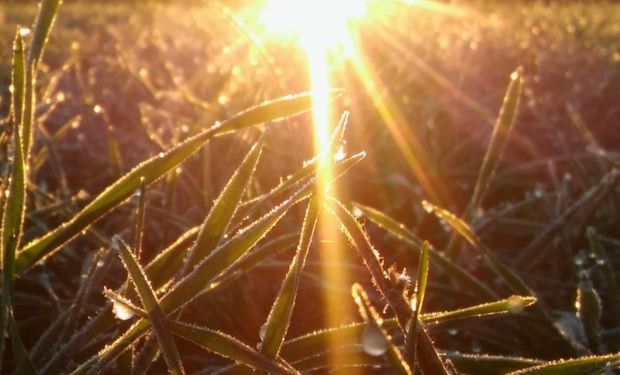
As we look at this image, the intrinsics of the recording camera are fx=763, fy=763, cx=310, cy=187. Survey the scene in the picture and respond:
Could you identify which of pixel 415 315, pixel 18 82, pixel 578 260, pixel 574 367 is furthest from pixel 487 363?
pixel 18 82

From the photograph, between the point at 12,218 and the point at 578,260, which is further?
the point at 578,260

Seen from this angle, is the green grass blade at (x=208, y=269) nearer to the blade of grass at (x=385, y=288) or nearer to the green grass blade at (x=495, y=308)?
the blade of grass at (x=385, y=288)

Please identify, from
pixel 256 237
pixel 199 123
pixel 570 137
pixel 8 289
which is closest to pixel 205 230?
pixel 256 237

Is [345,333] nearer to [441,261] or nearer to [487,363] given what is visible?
[487,363]

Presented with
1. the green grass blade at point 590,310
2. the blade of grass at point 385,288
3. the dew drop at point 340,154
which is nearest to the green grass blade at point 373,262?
the blade of grass at point 385,288

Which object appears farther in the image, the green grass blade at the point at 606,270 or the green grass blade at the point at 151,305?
the green grass blade at the point at 606,270

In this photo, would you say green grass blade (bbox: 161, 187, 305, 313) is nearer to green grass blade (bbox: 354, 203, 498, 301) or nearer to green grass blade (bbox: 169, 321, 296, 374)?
green grass blade (bbox: 169, 321, 296, 374)

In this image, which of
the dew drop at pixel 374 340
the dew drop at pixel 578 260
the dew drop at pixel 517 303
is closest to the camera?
the dew drop at pixel 374 340
